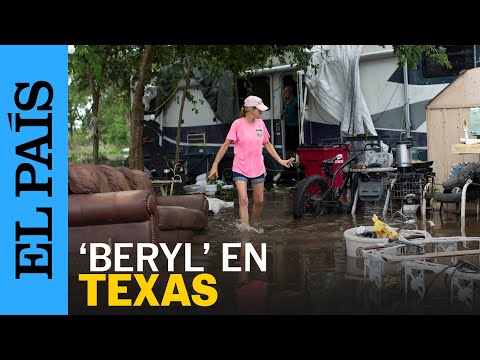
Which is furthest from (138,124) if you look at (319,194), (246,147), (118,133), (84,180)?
(118,133)

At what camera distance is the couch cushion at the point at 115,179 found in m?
7.45

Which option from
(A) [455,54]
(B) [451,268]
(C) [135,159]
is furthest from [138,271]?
(A) [455,54]

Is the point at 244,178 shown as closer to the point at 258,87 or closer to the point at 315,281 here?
the point at 315,281

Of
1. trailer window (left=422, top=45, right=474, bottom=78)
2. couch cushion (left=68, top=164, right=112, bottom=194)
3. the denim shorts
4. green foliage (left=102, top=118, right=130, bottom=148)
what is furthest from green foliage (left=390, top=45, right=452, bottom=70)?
green foliage (left=102, top=118, right=130, bottom=148)

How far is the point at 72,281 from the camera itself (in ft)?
19.5

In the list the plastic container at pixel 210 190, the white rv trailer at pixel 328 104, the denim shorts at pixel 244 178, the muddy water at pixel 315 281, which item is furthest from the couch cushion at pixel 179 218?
the plastic container at pixel 210 190

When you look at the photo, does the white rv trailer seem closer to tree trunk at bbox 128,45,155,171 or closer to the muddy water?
tree trunk at bbox 128,45,155,171

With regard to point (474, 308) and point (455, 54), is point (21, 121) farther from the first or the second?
point (455, 54)

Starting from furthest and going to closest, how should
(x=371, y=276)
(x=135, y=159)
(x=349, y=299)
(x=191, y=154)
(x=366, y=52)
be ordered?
(x=191, y=154), (x=366, y=52), (x=135, y=159), (x=371, y=276), (x=349, y=299)

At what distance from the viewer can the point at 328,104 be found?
557 inches

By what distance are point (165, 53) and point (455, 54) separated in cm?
525

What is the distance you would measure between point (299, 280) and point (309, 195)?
12.8 ft

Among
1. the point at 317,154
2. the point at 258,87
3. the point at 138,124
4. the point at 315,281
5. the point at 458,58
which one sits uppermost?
the point at 258,87

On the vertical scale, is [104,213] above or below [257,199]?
below
